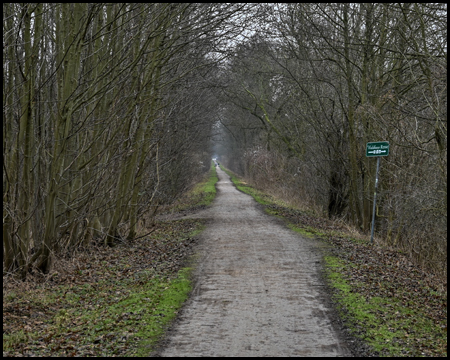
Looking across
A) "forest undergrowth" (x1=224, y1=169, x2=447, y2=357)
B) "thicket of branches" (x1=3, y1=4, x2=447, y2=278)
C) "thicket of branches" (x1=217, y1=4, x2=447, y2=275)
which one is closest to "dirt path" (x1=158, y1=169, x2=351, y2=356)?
"forest undergrowth" (x1=224, y1=169, x2=447, y2=357)

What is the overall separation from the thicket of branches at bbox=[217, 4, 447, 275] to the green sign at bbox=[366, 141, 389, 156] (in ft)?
1.58

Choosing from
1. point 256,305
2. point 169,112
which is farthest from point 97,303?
point 169,112

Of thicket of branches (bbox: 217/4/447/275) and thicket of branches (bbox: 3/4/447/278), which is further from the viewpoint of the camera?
thicket of branches (bbox: 217/4/447/275)

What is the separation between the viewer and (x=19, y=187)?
10.0 m

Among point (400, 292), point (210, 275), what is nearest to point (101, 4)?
point (210, 275)

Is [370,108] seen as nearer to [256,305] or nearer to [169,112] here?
[169,112]

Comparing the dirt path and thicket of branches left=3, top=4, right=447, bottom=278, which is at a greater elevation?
thicket of branches left=3, top=4, right=447, bottom=278

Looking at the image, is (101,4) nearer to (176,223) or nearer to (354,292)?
(354,292)

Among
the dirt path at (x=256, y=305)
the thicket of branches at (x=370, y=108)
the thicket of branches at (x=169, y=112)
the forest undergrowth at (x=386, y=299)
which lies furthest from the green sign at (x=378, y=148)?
the dirt path at (x=256, y=305)

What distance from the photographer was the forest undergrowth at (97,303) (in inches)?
251

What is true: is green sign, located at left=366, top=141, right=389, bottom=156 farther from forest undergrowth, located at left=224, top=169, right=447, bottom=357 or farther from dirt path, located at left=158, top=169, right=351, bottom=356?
dirt path, located at left=158, top=169, right=351, bottom=356

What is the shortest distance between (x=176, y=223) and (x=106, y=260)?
24.3ft

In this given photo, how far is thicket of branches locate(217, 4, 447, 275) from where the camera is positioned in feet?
41.7

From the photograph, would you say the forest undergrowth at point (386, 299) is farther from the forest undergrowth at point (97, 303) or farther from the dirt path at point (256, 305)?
the forest undergrowth at point (97, 303)
